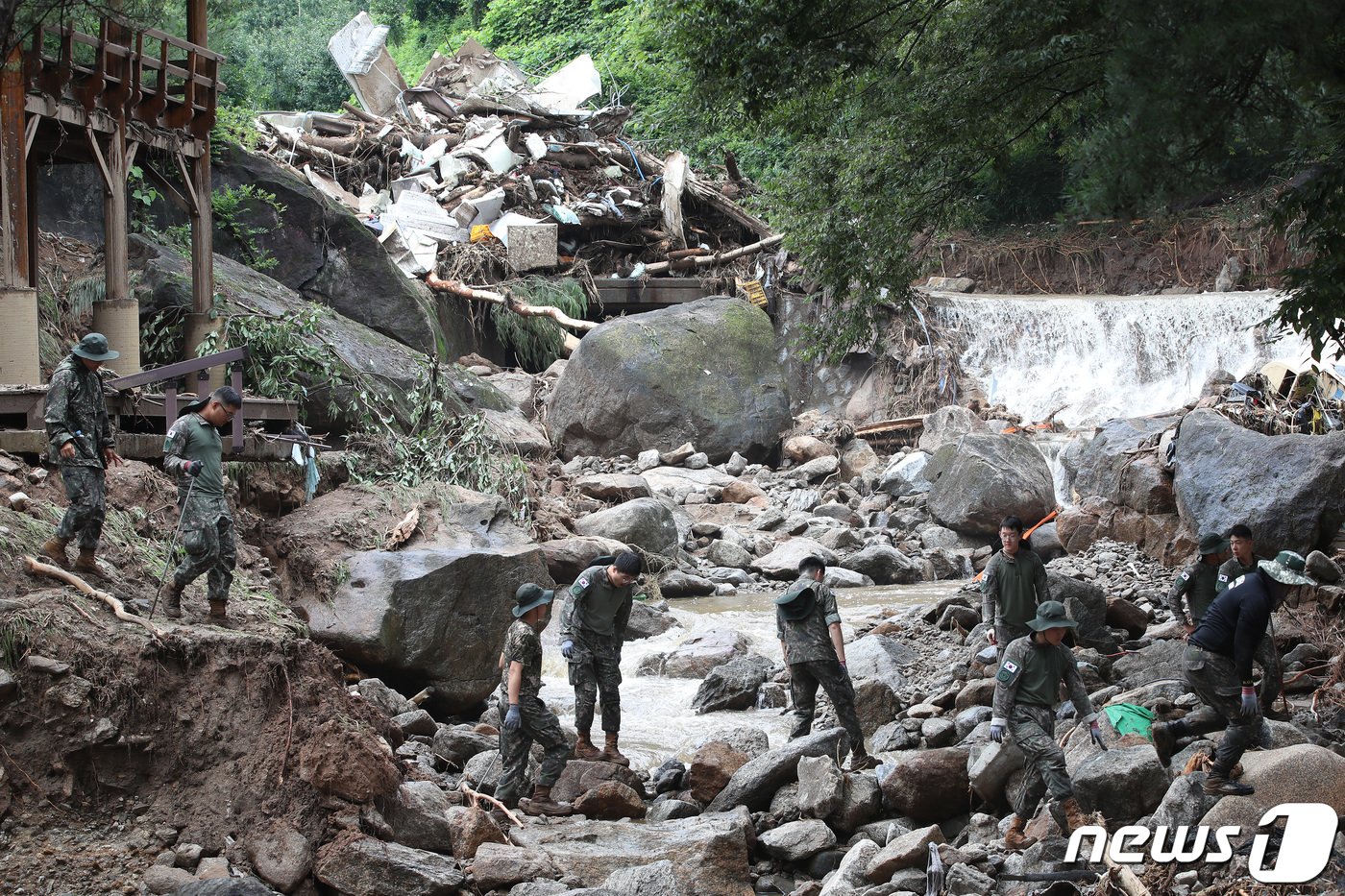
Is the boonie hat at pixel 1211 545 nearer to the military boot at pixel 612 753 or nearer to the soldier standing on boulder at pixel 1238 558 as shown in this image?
the soldier standing on boulder at pixel 1238 558

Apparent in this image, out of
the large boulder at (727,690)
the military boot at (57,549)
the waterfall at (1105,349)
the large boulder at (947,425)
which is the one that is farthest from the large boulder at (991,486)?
the military boot at (57,549)

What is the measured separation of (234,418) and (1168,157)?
706 cm

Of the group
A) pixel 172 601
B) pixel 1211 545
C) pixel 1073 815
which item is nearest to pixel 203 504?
pixel 172 601

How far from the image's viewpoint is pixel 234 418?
376 inches

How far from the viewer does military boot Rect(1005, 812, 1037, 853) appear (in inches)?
256

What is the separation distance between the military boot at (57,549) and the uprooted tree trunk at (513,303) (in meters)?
15.6

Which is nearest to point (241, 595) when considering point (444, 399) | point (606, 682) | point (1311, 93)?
point (606, 682)

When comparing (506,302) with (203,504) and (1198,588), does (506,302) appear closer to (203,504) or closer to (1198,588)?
(203,504)

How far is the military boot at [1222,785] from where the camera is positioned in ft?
20.3

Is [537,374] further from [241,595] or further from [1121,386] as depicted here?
[241,595]

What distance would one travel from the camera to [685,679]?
11.1 m

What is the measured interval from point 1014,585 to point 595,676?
2952mm

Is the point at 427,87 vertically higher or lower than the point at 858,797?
higher

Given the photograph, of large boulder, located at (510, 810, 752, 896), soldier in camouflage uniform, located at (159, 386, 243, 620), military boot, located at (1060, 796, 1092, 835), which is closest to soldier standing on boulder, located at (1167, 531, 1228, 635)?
military boot, located at (1060, 796, 1092, 835)
